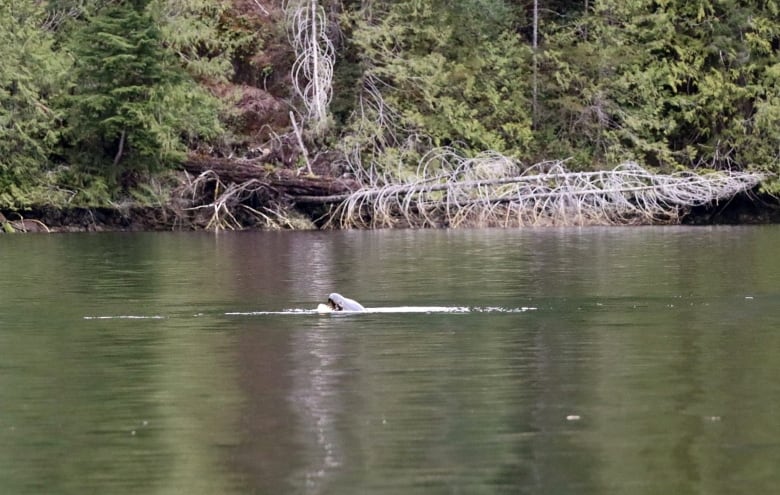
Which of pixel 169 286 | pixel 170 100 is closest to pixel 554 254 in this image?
pixel 169 286

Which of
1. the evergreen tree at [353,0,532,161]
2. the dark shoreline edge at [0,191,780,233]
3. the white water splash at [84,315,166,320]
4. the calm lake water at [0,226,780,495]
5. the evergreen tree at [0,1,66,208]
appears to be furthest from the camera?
the evergreen tree at [353,0,532,161]

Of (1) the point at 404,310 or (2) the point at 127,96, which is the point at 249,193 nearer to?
(2) the point at 127,96

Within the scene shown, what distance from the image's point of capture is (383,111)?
4988 cm

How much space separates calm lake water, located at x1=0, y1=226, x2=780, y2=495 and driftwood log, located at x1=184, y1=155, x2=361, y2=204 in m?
20.6

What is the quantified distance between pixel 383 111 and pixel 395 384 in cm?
3712

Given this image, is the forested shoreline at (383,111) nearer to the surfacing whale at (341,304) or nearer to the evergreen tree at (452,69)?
the evergreen tree at (452,69)

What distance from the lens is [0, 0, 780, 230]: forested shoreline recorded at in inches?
1810

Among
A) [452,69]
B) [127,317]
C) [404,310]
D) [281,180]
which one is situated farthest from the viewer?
[452,69]

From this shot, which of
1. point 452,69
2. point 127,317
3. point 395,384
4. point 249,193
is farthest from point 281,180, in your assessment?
point 395,384

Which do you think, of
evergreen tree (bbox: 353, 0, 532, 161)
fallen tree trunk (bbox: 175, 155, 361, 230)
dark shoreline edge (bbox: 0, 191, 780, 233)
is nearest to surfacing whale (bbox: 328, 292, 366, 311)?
fallen tree trunk (bbox: 175, 155, 361, 230)

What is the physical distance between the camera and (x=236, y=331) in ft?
57.6

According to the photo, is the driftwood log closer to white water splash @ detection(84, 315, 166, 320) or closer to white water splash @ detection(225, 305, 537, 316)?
white water splash @ detection(225, 305, 537, 316)

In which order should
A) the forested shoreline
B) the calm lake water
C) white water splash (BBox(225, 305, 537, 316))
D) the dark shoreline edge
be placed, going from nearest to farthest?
the calm lake water → white water splash (BBox(225, 305, 537, 316)) → the forested shoreline → the dark shoreline edge

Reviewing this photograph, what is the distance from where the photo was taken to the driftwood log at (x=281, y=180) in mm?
46781
